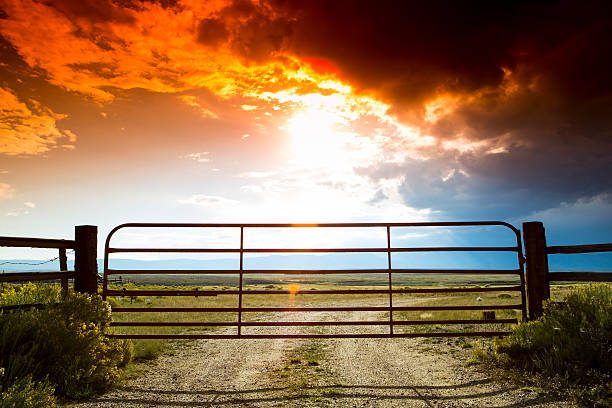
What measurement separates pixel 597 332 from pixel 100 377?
8.06 metres

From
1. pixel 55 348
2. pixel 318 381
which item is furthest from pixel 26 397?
pixel 318 381

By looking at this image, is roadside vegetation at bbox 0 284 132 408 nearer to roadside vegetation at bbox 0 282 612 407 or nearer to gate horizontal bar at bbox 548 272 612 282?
roadside vegetation at bbox 0 282 612 407

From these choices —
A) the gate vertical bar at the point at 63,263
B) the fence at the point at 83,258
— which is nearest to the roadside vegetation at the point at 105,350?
the gate vertical bar at the point at 63,263

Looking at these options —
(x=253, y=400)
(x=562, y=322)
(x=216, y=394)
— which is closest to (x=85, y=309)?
(x=216, y=394)

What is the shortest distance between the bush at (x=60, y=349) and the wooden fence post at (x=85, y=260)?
1187 mm

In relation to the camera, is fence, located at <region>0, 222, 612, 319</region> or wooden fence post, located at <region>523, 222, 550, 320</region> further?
wooden fence post, located at <region>523, 222, 550, 320</region>

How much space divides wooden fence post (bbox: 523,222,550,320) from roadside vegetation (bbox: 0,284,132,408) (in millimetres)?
8350

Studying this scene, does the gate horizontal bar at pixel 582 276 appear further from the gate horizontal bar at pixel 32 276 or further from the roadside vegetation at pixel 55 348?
the gate horizontal bar at pixel 32 276

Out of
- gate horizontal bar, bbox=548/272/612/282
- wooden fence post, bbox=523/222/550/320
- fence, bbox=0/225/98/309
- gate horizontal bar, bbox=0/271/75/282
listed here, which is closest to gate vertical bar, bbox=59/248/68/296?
fence, bbox=0/225/98/309

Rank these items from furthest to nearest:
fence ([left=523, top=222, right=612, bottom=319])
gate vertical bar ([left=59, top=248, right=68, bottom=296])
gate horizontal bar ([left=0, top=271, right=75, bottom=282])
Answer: fence ([left=523, top=222, right=612, bottom=319])
gate vertical bar ([left=59, top=248, right=68, bottom=296])
gate horizontal bar ([left=0, top=271, right=75, bottom=282])

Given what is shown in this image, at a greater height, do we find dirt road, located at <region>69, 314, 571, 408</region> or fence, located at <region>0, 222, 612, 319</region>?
fence, located at <region>0, 222, 612, 319</region>

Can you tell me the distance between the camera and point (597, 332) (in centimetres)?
657

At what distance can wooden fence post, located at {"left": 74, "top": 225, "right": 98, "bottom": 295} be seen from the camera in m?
8.62

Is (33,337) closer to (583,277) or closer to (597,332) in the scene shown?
(597,332)
